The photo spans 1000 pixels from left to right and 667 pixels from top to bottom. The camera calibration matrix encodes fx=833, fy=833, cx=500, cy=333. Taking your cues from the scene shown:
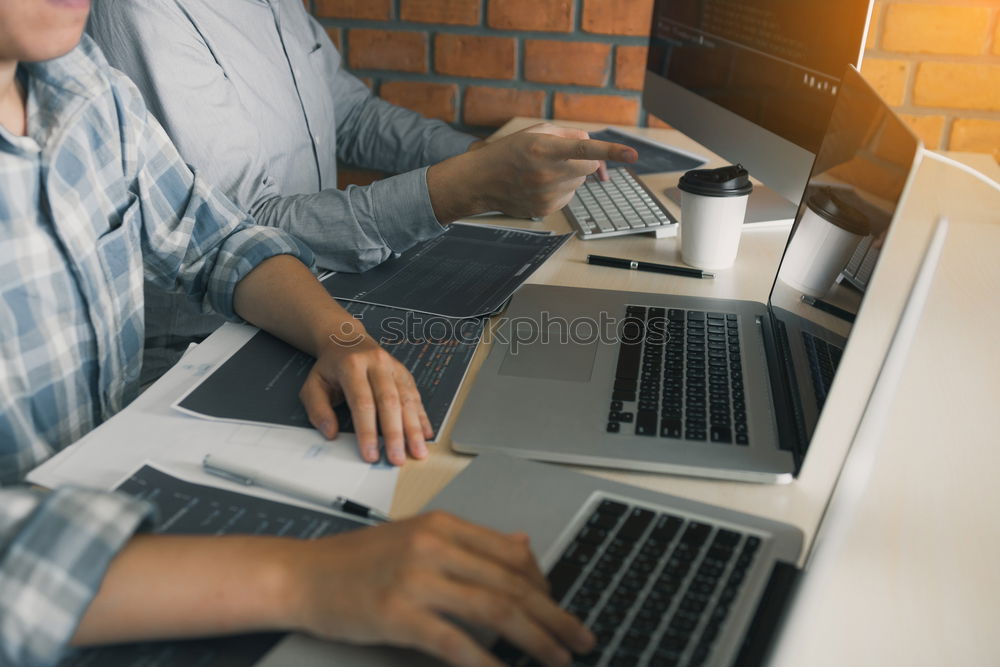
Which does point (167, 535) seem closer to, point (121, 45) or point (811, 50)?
point (121, 45)

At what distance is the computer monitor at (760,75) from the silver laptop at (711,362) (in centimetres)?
23

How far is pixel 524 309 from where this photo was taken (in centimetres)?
92

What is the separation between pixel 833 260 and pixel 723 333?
5.7 inches

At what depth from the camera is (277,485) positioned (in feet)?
2.03

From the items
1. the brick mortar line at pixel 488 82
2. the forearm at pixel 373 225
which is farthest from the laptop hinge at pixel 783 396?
the brick mortar line at pixel 488 82

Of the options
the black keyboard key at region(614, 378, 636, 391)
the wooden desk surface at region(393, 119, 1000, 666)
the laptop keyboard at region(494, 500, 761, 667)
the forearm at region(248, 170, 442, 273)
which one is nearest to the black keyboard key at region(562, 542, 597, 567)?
the laptop keyboard at region(494, 500, 761, 667)

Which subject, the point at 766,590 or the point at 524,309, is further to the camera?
the point at 524,309

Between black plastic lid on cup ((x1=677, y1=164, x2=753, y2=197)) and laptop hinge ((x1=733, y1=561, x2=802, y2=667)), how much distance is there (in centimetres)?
58

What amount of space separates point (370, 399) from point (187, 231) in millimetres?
373

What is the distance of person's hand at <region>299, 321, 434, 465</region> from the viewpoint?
0.67m

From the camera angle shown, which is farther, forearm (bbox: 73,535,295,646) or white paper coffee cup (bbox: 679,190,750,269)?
white paper coffee cup (bbox: 679,190,750,269)

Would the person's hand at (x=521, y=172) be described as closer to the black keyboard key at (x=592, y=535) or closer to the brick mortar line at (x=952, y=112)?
the black keyboard key at (x=592, y=535)

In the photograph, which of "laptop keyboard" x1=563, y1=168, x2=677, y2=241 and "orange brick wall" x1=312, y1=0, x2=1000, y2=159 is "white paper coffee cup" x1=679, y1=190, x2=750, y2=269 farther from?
"orange brick wall" x1=312, y1=0, x2=1000, y2=159

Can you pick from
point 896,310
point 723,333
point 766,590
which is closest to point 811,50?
point 896,310
